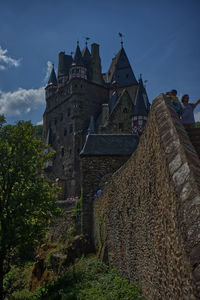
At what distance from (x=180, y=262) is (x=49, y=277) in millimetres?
10833

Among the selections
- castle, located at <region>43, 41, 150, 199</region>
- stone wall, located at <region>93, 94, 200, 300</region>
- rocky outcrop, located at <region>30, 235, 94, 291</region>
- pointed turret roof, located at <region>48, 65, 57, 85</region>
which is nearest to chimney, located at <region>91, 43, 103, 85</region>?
castle, located at <region>43, 41, 150, 199</region>

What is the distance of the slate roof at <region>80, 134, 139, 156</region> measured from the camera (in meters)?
16.4

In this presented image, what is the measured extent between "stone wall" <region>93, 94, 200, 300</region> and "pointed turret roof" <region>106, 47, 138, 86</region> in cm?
4223

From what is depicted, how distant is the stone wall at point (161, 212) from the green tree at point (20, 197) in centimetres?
453

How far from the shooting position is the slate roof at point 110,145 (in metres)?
16.4

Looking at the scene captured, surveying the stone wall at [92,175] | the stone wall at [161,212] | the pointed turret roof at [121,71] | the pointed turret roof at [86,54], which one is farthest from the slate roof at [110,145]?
the pointed turret roof at [86,54]

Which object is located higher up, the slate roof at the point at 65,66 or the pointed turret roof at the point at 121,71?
the slate roof at the point at 65,66

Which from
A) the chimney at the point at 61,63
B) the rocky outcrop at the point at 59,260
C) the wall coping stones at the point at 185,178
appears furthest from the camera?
the chimney at the point at 61,63

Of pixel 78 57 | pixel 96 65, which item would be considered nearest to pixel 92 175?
pixel 78 57

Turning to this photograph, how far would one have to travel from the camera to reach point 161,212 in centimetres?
439

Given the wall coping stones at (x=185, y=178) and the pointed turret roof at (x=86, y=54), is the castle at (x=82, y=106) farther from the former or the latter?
the wall coping stones at (x=185, y=178)

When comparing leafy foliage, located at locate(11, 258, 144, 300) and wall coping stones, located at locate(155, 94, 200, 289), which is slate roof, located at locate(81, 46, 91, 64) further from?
wall coping stones, located at locate(155, 94, 200, 289)

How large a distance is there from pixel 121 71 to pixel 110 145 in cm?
3615

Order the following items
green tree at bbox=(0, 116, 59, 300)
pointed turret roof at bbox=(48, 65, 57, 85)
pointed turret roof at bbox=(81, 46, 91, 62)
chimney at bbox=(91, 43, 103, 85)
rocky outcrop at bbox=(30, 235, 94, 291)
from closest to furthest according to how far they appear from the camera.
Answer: green tree at bbox=(0, 116, 59, 300)
rocky outcrop at bbox=(30, 235, 94, 291)
chimney at bbox=(91, 43, 103, 85)
pointed turret roof at bbox=(81, 46, 91, 62)
pointed turret roof at bbox=(48, 65, 57, 85)
